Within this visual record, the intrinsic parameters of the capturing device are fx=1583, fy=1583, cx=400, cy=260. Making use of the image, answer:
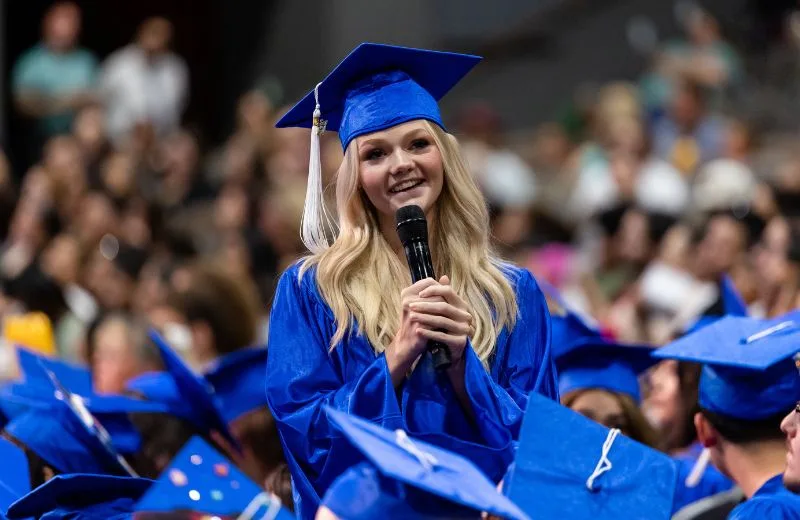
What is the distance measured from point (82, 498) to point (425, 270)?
114 cm

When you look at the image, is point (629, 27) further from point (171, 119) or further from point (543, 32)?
point (171, 119)

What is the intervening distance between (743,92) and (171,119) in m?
4.86

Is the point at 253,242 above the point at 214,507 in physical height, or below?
below

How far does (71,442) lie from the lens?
173 inches

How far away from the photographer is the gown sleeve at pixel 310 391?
10.9 ft

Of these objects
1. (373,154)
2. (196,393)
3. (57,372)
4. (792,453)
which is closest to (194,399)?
(196,393)

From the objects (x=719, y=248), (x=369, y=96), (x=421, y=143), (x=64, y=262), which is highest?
(x=369, y=96)

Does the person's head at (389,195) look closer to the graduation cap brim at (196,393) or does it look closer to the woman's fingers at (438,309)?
the woman's fingers at (438,309)

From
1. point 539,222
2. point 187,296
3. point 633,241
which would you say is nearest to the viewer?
point 187,296

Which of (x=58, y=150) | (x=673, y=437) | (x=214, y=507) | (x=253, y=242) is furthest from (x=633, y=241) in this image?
(x=214, y=507)

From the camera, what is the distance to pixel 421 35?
1477 cm

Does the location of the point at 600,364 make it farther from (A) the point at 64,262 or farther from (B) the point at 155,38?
(B) the point at 155,38

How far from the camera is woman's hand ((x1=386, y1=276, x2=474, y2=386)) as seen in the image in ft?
10.5

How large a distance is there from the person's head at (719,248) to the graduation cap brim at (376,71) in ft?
13.7
